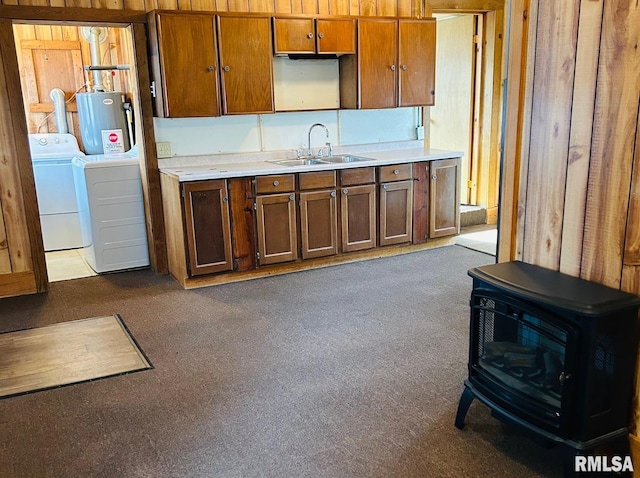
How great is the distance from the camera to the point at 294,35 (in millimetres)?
4660

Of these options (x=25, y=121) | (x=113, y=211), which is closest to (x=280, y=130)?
(x=113, y=211)

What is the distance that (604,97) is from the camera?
2.04 metres

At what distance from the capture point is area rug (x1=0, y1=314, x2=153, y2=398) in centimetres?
302

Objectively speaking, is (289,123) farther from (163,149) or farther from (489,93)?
(489,93)

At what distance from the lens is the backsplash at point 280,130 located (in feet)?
15.7

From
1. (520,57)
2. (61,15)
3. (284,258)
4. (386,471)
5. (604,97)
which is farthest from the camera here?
(284,258)

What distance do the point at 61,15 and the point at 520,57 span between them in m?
3.34

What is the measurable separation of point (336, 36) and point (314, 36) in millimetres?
194

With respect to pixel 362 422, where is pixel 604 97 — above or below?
above

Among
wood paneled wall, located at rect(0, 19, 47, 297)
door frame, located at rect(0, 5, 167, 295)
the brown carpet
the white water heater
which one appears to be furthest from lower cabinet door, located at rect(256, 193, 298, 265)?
the white water heater

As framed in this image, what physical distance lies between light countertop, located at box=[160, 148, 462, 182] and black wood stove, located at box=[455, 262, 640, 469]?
→ 2.46m

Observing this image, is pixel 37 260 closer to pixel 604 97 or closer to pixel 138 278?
pixel 138 278

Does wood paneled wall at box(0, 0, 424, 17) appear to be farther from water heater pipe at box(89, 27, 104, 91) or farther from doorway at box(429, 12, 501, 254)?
water heater pipe at box(89, 27, 104, 91)

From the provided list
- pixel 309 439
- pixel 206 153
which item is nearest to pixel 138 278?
pixel 206 153
